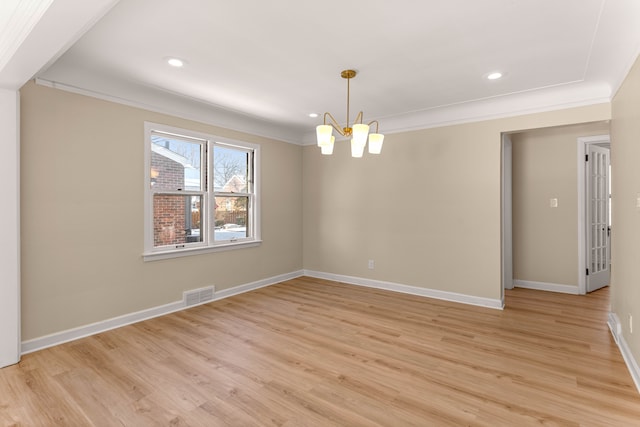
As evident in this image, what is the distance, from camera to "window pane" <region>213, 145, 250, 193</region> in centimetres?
461

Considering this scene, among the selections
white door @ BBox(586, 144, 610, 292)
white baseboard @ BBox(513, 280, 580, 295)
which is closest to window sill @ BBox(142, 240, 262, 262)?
white baseboard @ BBox(513, 280, 580, 295)

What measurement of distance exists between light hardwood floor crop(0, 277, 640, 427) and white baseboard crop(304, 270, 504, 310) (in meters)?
0.23

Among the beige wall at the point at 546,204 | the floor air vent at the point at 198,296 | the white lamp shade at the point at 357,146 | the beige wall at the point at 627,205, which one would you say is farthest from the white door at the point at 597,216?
the floor air vent at the point at 198,296

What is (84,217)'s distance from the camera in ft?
10.7

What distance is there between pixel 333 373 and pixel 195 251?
8.21 feet

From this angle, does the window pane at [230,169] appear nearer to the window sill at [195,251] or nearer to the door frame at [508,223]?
the window sill at [195,251]

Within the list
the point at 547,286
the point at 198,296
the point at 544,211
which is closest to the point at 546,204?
the point at 544,211

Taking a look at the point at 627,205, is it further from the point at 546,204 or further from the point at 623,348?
the point at 546,204

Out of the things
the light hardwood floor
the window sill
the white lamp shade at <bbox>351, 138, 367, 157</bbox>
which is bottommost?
the light hardwood floor

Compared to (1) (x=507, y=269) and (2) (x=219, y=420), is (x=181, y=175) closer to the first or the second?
(2) (x=219, y=420)

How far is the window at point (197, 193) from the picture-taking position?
3896mm

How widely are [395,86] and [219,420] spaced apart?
132 inches

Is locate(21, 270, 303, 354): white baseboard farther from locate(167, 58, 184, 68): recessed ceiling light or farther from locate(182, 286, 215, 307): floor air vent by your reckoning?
locate(167, 58, 184, 68): recessed ceiling light

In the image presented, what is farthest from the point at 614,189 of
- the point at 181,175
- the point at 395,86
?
the point at 181,175
